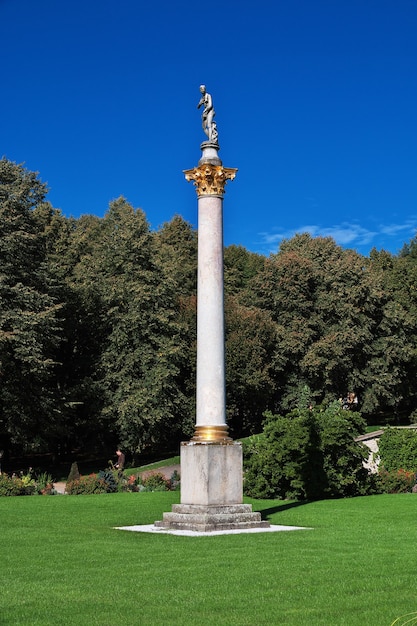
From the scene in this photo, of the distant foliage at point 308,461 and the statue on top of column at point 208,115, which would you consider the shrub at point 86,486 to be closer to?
the distant foliage at point 308,461

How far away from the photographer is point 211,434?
61.1 ft

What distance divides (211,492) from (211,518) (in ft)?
1.98

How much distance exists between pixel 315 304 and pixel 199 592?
176 ft

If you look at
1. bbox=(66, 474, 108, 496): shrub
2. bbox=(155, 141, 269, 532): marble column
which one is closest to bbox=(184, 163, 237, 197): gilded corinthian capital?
bbox=(155, 141, 269, 532): marble column

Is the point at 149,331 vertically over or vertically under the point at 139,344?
over

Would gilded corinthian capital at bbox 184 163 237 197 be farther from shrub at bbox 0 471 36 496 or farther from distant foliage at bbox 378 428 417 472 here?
distant foliage at bbox 378 428 417 472

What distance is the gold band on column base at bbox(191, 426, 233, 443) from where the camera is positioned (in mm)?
18578

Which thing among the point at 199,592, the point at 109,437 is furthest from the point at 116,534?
the point at 109,437

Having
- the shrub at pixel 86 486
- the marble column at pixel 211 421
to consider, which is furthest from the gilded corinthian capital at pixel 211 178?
the shrub at pixel 86 486

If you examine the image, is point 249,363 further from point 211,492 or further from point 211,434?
point 211,492

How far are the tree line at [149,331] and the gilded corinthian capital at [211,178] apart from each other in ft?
76.4

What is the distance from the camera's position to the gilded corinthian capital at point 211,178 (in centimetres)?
1988

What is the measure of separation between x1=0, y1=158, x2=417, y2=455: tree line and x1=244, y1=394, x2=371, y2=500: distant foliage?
16266 millimetres

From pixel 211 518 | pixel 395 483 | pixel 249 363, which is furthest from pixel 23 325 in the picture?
pixel 211 518
